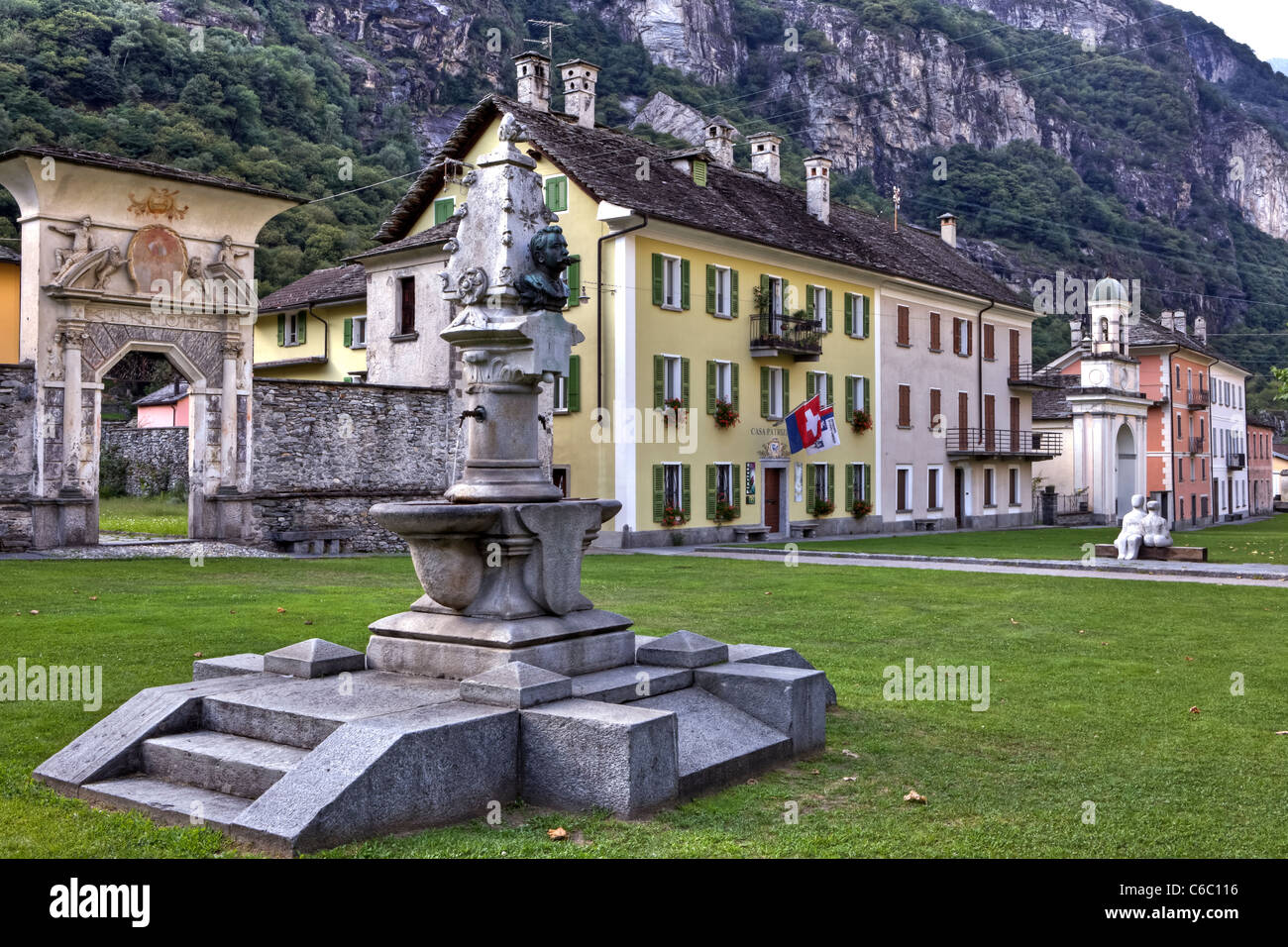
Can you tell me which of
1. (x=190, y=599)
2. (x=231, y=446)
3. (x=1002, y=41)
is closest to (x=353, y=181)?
(x=231, y=446)

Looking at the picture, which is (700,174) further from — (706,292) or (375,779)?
(375,779)

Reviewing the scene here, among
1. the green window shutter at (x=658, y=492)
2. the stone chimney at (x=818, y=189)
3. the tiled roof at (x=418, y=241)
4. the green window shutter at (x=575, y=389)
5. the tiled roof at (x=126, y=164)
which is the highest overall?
the stone chimney at (x=818, y=189)

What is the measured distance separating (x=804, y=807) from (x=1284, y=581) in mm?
17503

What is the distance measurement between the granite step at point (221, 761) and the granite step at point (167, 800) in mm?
51

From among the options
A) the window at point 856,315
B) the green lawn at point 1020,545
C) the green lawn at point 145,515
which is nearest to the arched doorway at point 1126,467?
the green lawn at point 1020,545

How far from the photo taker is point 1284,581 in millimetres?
20734

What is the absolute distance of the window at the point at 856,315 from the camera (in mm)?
39344

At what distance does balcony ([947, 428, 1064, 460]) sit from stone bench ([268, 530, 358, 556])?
83.3 feet

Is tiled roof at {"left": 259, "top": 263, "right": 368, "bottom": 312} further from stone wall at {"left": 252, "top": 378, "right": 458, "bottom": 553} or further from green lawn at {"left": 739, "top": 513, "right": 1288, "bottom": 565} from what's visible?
green lawn at {"left": 739, "top": 513, "right": 1288, "bottom": 565}

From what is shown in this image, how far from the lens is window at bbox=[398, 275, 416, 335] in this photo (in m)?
33.7

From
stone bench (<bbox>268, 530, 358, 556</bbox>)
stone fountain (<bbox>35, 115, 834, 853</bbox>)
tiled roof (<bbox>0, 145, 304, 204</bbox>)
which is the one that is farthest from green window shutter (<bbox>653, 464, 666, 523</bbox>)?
stone fountain (<bbox>35, 115, 834, 853</bbox>)

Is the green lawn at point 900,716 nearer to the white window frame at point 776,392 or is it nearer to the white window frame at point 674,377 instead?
the white window frame at point 674,377

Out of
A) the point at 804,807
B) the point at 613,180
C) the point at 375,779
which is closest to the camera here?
the point at 375,779

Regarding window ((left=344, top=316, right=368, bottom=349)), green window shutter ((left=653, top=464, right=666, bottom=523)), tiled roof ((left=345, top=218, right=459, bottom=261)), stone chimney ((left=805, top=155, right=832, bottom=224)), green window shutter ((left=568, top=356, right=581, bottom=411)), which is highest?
stone chimney ((left=805, top=155, right=832, bottom=224))
